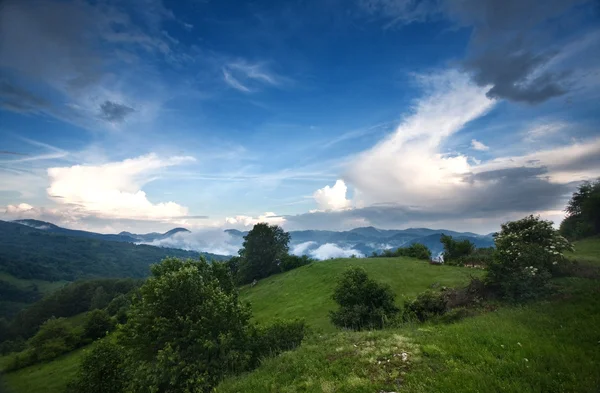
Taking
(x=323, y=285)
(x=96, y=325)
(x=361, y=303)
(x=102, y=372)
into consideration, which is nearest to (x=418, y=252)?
(x=323, y=285)

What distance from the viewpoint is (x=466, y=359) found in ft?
48.2

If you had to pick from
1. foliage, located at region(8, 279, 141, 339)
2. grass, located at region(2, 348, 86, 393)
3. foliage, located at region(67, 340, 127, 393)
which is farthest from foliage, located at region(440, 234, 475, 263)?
foliage, located at region(8, 279, 141, 339)

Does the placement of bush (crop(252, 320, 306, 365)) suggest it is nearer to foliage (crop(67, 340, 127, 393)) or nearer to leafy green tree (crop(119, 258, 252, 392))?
leafy green tree (crop(119, 258, 252, 392))

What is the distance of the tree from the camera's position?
98500mm

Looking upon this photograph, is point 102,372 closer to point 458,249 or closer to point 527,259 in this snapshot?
point 527,259

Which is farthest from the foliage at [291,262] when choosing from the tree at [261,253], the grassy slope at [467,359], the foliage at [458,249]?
the grassy slope at [467,359]

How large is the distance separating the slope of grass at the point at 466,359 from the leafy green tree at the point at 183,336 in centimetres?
289

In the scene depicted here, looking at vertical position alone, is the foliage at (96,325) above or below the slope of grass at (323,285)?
below

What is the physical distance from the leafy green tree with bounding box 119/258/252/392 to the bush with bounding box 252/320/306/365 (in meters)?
1.19

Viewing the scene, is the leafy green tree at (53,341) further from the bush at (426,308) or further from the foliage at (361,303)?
the bush at (426,308)

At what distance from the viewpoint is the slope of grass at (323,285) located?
155ft

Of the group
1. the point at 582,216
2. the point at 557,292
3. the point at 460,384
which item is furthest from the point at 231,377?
the point at 582,216

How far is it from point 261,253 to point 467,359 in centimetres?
8979

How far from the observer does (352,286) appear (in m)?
31.9
